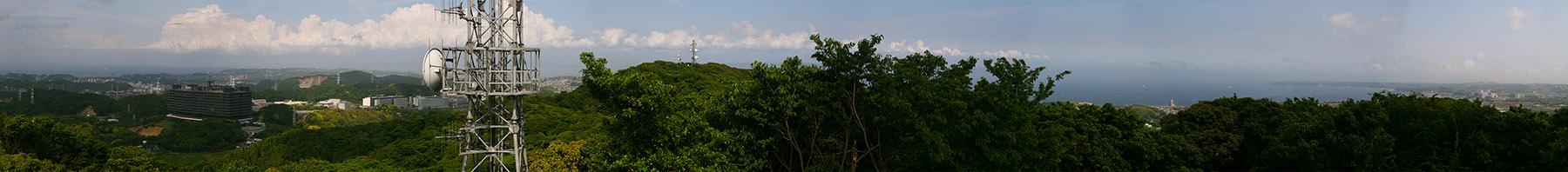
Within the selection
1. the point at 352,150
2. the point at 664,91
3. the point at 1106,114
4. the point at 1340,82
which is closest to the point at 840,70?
the point at 664,91

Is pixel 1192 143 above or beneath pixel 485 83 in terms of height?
beneath

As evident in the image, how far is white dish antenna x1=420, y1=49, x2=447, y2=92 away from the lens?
41.0 ft

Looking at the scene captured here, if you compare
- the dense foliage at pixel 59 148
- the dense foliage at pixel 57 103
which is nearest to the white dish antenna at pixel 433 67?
the dense foliage at pixel 59 148

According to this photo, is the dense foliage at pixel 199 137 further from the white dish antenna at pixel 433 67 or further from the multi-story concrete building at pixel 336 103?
the white dish antenna at pixel 433 67

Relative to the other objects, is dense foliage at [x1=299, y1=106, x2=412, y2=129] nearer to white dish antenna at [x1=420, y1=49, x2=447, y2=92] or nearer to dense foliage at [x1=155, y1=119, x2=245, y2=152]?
dense foliage at [x1=155, y1=119, x2=245, y2=152]

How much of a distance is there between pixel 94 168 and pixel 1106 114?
26.9 m

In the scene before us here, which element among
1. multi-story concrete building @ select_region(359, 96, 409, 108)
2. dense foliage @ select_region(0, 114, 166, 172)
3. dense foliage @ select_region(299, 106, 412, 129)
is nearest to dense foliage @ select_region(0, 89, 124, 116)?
dense foliage @ select_region(299, 106, 412, 129)

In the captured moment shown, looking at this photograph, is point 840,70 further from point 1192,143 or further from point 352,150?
point 352,150

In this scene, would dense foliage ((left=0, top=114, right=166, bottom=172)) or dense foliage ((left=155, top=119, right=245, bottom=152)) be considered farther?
dense foliage ((left=155, top=119, right=245, bottom=152))

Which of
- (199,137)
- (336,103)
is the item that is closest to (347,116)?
(199,137)

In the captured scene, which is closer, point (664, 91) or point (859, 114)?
point (664, 91)

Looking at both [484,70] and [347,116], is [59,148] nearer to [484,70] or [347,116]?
[484,70]

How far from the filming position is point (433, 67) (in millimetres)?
12516

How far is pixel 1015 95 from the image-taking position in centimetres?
1759
